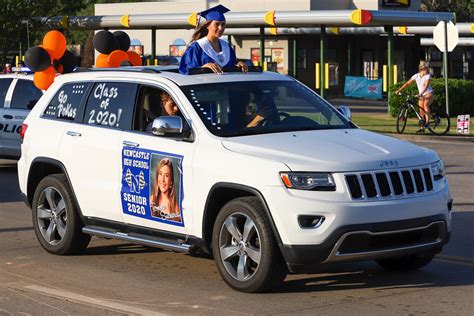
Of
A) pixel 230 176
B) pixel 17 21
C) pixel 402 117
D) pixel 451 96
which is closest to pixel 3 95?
pixel 230 176

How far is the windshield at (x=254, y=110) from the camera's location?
8.88 m

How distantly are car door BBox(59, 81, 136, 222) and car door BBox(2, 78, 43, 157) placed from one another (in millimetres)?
8503

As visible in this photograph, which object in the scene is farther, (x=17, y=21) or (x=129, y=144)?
(x=17, y=21)

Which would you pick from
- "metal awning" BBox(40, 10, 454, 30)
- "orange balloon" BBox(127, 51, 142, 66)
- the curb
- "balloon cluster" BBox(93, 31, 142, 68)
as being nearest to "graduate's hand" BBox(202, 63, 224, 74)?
"balloon cluster" BBox(93, 31, 142, 68)

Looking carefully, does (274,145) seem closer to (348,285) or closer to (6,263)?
(348,285)

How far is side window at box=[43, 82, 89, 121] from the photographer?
10.2 metres

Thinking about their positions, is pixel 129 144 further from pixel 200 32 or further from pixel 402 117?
pixel 402 117

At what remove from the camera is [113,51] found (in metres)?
18.2

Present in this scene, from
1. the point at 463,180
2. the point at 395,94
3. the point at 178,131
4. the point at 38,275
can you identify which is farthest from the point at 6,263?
the point at 395,94

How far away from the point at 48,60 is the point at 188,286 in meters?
10.8

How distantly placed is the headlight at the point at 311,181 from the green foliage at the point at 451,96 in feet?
78.1

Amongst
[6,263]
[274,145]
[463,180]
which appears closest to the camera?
[274,145]

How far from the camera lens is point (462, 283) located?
8648 millimetres

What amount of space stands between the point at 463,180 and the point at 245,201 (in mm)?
9021
